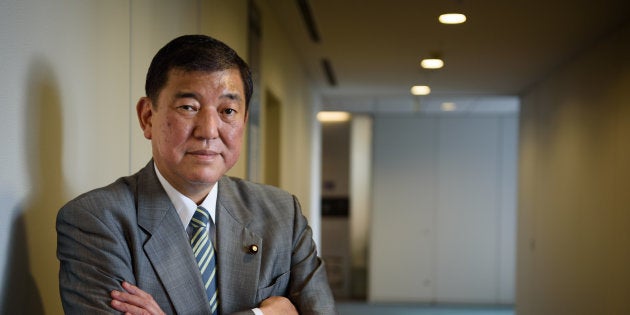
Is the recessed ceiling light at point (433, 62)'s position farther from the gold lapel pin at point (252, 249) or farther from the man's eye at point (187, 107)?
the man's eye at point (187, 107)

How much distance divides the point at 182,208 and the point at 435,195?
11944mm

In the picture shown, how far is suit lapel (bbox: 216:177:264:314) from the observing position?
185 centimetres

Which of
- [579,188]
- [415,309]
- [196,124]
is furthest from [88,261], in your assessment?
[415,309]

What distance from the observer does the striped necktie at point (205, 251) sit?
1.84 metres

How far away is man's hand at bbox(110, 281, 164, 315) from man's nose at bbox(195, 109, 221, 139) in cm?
36

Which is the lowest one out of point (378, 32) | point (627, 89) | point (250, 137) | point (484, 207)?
point (484, 207)

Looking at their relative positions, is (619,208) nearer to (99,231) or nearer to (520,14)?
(520,14)

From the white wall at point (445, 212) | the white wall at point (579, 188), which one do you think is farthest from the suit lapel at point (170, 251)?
the white wall at point (445, 212)

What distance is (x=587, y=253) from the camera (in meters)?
6.67

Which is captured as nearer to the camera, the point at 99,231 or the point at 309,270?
the point at 99,231

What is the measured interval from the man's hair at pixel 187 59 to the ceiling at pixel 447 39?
12.8ft

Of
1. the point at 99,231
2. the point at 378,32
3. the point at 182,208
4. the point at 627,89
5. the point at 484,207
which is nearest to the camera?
the point at 99,231

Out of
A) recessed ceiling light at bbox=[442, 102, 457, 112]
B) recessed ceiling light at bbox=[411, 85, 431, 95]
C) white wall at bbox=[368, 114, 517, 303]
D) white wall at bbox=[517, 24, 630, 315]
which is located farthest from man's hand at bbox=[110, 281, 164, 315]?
white wall at bbox=[368, 114, 517, 303]

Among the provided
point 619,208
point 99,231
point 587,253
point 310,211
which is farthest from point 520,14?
point 99,231
